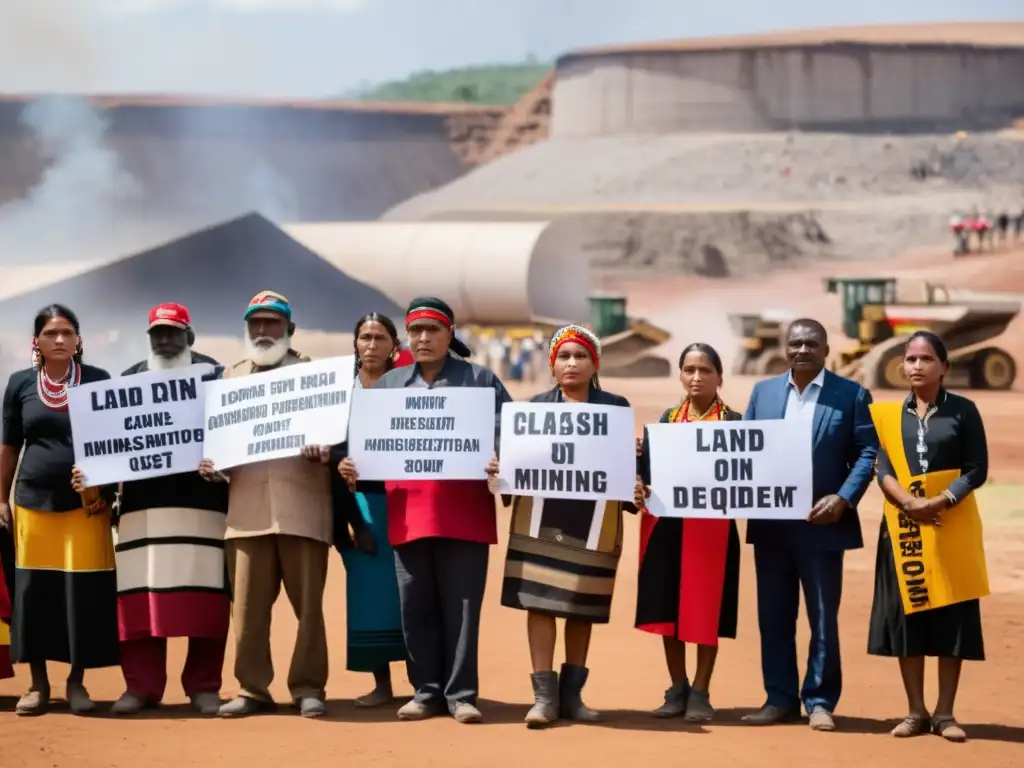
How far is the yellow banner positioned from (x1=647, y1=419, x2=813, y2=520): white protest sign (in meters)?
0.39

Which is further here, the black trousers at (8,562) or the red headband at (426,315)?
the black trousers at (8,562)

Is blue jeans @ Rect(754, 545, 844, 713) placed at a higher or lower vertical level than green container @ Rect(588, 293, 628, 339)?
lower

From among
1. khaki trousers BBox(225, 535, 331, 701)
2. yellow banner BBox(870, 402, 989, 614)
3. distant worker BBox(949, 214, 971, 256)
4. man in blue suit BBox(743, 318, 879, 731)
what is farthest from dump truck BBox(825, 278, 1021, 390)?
khaki trousers BBox(225, 535, 331, 701)

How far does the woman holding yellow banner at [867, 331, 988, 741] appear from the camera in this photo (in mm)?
7492

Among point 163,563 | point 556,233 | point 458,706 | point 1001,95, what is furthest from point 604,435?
point 1001,95

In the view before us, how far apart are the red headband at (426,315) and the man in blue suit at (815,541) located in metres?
1.53

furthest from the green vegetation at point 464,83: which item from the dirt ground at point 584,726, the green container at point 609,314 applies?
the dirt ground at point 584,726

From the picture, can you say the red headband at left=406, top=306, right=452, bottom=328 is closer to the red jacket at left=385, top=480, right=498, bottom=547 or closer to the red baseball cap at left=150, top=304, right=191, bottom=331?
the red jacket at left=385, top=480, right=498, bottom=547

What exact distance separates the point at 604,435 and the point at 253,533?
1637mm

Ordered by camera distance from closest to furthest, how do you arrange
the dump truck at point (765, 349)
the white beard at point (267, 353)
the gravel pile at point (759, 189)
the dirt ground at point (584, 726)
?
the dirt ground at point (584, 726) < the white beard at point (267, 353) < the dump truck at point (765, 349) < the gravel pile at point (759, 189)

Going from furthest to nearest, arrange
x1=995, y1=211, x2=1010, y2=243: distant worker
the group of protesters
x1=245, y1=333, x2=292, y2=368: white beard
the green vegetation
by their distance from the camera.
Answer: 1. the green vegetation
2. x1=995, y1=211, x2=1010, y2=243: distant worker
3. x1=245, y1=333, x2=292, y2=368: white beard
4. the group of protesters

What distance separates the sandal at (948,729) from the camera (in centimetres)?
741

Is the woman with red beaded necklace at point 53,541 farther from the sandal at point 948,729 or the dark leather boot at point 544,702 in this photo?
the sandal at point 948,729

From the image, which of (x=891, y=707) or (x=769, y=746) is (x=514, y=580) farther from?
(x=891, y=707)
